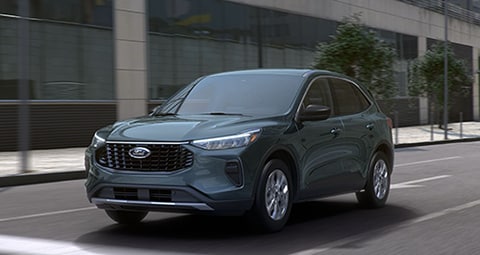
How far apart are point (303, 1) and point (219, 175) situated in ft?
95.0

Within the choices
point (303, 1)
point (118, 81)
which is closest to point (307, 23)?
point (303, 1)

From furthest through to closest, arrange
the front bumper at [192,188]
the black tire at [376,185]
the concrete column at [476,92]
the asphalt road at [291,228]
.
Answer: the concrete column at [476,92] < the black tire at [376,185] < the front bumper at [192,188] < the asphalt road at [291,228]

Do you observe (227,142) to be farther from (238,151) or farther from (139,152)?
(139,152)

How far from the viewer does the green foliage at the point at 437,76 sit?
123 ft

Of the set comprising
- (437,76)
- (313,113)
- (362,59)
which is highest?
(362,59)

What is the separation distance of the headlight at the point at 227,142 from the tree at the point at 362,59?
18.9 m

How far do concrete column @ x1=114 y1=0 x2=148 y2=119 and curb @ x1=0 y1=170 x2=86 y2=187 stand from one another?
10131mm

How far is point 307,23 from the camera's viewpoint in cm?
3500

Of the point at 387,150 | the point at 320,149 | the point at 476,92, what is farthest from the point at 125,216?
the point at 476,92

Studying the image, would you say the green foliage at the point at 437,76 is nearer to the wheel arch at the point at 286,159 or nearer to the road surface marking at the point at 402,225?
the road surface marking at the point at 402,225

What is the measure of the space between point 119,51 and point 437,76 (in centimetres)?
1939

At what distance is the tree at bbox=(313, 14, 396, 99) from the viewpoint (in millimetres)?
25234

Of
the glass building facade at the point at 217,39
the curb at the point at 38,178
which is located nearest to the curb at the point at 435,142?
the glass building facade at the point at 217,39

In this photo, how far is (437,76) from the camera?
37625mm
